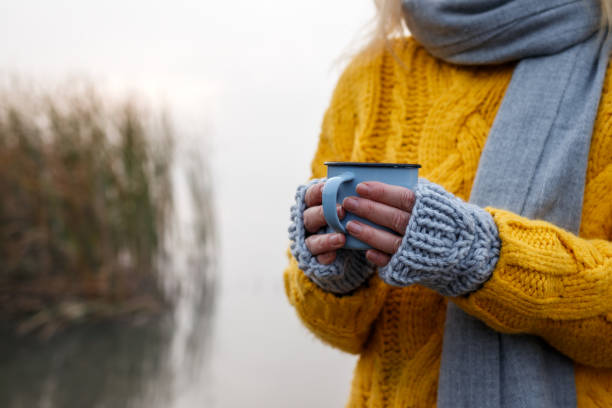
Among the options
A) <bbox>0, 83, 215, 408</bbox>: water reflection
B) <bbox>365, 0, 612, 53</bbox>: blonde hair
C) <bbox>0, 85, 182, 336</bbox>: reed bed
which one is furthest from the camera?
<bbox>0, 85, 182, 336</bbox>: reed bed

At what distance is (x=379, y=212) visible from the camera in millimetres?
526

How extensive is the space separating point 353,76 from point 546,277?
45cm

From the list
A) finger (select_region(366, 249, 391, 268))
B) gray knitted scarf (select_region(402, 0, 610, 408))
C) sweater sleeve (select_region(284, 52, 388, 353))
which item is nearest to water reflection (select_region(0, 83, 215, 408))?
sweater sleeve (select_region(284, 52, 388, 353))

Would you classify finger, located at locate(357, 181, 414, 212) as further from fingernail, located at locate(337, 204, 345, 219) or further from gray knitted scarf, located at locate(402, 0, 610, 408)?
gray knitted scarf, located at locate(402, 0, 610, 408)

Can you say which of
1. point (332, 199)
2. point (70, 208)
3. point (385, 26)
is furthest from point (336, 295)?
point (70, 208)

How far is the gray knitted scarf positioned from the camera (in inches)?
26.7

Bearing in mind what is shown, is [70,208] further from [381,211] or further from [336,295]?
[381,211]

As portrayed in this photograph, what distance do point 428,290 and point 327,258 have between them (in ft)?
0.73

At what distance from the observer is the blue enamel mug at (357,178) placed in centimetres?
53

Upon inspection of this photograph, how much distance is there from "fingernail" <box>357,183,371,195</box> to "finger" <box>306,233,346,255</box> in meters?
0.05

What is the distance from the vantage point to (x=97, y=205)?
3037 mm

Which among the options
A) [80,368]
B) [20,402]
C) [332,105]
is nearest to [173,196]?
[80,368]

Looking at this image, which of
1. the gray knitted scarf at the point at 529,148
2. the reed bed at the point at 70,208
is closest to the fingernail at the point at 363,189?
the gray knitted scarf at the point at 529,148

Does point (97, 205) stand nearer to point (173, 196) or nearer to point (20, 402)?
point (173, 196)
